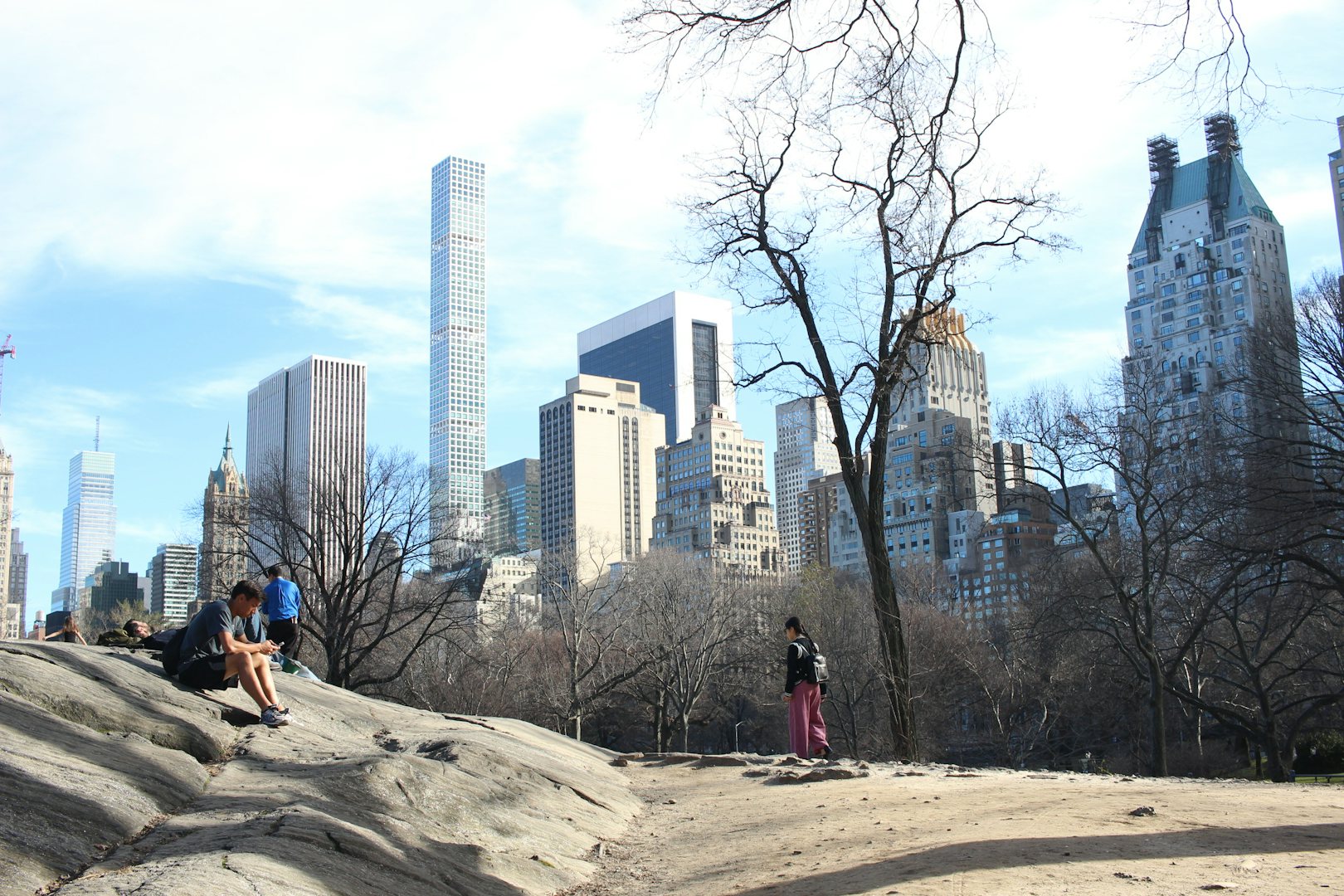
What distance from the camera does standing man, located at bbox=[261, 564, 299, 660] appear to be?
15.1 meters

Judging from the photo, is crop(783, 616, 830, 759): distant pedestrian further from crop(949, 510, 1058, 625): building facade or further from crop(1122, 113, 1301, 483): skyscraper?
crop(1122, 113, 1301, 483): skyscraper

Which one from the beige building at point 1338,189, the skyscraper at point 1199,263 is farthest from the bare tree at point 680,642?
the skyscraper at point 1199,263

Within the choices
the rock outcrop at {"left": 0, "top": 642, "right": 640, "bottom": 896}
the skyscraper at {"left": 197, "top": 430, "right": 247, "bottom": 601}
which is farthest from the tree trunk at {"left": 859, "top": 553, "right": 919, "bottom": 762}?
the skyscraper at {"left": 197, "top": 430, "right": 247, "bottom": 601}

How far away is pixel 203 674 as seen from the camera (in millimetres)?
9922

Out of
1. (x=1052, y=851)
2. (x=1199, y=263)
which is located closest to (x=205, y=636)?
(x=1052, y=851)

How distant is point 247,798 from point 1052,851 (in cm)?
473

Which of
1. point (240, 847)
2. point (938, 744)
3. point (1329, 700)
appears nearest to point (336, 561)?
point (938, 744)

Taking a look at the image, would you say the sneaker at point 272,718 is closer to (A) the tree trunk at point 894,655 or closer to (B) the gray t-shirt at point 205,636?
(B) the gray t-shirt at point 205,636

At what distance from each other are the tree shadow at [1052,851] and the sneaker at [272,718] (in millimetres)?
4868

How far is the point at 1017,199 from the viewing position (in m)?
16.9

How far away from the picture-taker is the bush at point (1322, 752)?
34562 mm

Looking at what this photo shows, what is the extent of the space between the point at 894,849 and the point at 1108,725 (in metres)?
46.0

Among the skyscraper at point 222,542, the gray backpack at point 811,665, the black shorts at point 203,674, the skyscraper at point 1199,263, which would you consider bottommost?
the gray backpack at point 811,665

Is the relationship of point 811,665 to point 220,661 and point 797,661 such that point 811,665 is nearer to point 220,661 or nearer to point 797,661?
point 797,661
